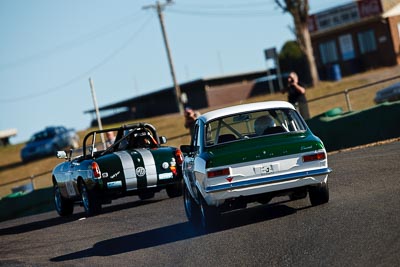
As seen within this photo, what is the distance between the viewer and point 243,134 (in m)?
12.8

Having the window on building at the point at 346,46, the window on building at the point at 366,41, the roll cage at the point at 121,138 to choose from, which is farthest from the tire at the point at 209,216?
the window on building at the point at 346,46

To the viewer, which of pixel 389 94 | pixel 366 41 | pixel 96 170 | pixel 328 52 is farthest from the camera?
pixel 328 52

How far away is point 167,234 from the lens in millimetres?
12461

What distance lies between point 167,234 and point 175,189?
551 cm

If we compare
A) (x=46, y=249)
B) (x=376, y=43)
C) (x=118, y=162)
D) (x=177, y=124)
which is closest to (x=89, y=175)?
(x=118, y=162)

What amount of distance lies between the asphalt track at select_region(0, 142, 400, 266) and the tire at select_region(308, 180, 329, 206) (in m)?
0.12

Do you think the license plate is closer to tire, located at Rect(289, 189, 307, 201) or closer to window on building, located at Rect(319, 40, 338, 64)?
tire, located at Rect(289, 189, 307, 201)

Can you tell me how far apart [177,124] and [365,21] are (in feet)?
46.0

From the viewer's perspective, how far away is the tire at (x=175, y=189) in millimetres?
17663

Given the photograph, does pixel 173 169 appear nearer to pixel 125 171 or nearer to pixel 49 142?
pixel 125 171

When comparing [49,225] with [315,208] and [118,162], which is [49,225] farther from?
[315,208]

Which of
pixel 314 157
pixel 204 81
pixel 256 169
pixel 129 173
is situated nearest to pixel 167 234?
pixel 256 169

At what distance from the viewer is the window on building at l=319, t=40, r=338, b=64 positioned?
60219mm

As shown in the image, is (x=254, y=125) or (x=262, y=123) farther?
(x=254, y=125)
